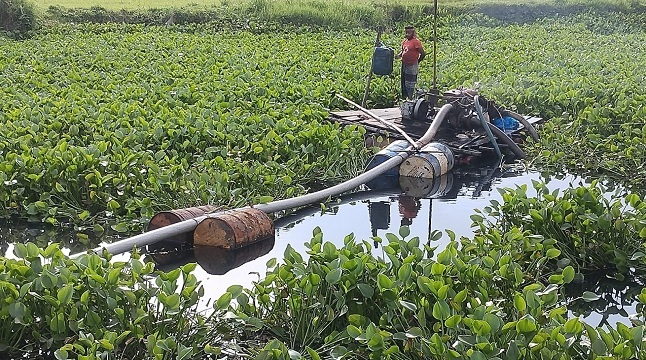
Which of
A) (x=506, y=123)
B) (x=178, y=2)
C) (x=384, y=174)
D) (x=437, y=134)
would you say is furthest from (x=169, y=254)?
(x=178, y=2)

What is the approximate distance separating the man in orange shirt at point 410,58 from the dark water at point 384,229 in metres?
3.18

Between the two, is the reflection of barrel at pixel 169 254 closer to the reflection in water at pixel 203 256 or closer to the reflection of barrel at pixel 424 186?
the reflection in water at pixel 203 256

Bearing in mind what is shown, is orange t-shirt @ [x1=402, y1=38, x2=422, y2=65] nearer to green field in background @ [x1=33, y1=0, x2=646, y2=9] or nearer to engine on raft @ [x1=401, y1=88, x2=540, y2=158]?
engine on raft @ [x1=401, y1=88, x2=540, y2=158]

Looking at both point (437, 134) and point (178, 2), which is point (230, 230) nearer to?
point (437, 134)

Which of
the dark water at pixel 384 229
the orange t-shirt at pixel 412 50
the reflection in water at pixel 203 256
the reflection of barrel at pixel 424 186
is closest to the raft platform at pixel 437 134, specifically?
the dark water at pixel 384 229

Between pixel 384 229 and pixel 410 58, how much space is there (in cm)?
541

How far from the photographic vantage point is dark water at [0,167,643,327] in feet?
18.8

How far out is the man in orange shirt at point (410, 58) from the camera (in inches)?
470

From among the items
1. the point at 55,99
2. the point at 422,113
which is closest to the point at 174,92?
the point at 55,99

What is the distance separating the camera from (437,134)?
31.6 ft

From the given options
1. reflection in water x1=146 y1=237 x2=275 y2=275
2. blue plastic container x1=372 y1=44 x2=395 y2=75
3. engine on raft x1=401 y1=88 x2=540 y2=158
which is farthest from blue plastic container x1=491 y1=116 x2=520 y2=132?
A: reflection in water x1=146 y1=237 x2=275 y2=275

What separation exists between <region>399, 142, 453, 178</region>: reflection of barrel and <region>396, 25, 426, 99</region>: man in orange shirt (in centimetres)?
365

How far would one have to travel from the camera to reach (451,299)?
4168 mm

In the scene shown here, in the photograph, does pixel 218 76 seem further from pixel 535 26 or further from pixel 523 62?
pixel 535 26
